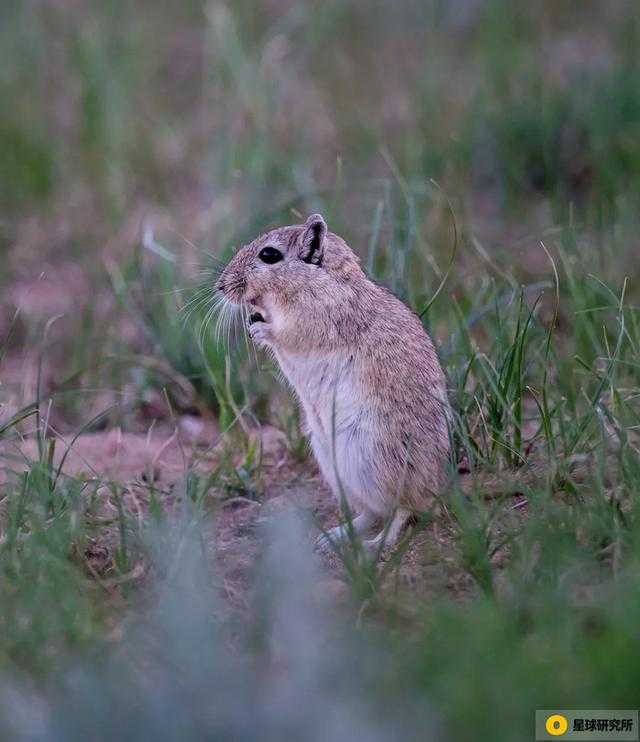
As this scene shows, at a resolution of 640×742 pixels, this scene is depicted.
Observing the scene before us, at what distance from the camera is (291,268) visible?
4359 millimetres

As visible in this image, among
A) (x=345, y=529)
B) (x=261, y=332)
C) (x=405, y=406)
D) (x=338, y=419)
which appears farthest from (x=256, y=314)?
(x=345, y=529)

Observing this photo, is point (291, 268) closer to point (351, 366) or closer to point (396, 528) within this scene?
point (351, 366)

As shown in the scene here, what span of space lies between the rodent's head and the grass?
477mm

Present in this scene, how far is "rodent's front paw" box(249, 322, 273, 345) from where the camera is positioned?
14.2 ft

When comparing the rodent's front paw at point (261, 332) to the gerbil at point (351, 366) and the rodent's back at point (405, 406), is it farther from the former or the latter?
the rodent's back at point (405, 406)

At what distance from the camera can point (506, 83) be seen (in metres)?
7.38

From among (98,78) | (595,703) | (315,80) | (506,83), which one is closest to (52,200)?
(98,78)

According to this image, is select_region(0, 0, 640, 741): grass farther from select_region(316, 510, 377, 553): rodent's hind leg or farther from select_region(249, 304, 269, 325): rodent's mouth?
select_region(249, 304, 269, 325): rodent's mouth

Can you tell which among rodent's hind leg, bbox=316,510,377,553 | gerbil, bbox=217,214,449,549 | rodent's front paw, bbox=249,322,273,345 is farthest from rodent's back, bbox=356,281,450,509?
rodent's front paw, bbox=249,322,273,345

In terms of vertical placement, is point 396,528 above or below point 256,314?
below

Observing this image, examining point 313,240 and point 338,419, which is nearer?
point 338,419

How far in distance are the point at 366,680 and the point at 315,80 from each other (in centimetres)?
630

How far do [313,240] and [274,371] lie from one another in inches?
40.2

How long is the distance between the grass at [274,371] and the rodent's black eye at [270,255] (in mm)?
527
